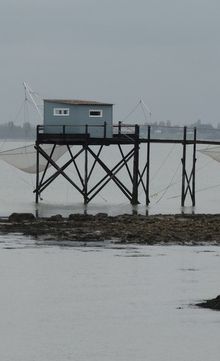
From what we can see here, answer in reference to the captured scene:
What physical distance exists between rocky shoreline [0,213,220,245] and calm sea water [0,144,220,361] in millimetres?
1455

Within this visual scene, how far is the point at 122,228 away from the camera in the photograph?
147 feet

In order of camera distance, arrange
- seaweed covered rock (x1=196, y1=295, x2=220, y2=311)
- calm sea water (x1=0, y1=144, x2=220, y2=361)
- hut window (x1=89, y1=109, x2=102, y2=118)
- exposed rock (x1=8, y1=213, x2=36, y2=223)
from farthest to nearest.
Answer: hut window (x1=89, y1=109, x2=102, y2=118)
exposed rock (x1=8, y1=213, x2=36, y2=223)
seaweed covered rock (x1=196, y1=295, x2=220, y2=311)
calm sea water (x1=0, y1=144, x2=220, y2=361)

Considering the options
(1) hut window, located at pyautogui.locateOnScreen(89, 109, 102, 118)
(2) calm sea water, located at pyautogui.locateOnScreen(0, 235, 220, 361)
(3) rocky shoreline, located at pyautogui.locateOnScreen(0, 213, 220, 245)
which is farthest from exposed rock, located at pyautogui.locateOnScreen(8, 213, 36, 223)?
(1) hut window, located at pyautogui.locateOnScreen(89, 109, 102, 118)

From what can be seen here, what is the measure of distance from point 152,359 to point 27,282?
9783 mm

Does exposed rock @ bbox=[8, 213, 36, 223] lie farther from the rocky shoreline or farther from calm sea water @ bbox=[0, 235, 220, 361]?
calm sea water @ bbox=[0, 235, 220, 361]

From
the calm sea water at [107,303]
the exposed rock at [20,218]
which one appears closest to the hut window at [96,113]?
the exposed rock at [20,218]

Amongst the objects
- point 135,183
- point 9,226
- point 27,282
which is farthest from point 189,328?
point 135,183

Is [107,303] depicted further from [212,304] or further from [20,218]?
[20,218]

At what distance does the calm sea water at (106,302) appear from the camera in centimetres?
2294

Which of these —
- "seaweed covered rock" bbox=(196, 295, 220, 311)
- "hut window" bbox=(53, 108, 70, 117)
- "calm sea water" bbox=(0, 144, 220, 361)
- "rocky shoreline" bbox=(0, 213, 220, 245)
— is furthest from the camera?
"hut window" bbox=(53, 108, 70, 117)

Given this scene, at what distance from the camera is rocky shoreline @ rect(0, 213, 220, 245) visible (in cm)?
4184

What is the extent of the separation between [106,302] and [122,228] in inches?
664

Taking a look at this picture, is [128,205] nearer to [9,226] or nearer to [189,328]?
[9,226]

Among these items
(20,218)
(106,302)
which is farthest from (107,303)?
(20,218)
